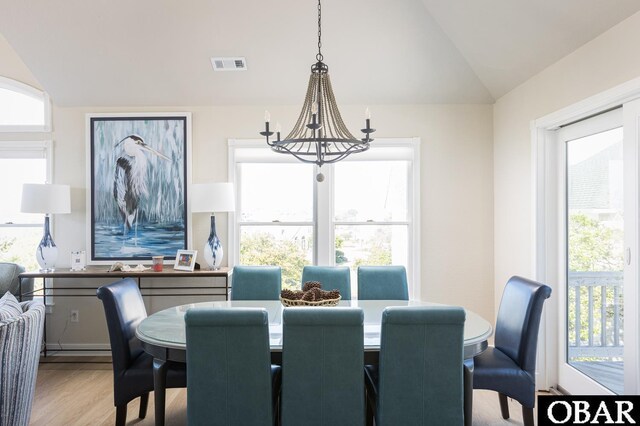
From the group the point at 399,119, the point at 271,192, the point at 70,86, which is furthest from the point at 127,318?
the point at 399,119

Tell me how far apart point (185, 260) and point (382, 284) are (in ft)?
6.26

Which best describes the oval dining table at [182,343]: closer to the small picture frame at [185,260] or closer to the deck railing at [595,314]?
the deck railing at [595,314]

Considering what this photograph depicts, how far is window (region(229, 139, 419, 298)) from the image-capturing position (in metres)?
4.61

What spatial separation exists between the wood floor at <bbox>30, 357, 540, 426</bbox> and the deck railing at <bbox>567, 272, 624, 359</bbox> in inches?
26.0

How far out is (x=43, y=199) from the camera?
4.14 m

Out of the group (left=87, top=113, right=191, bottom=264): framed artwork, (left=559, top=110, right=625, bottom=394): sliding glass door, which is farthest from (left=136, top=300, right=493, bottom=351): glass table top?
(left=87, top=113, right=191, bottom=264): framed artwork

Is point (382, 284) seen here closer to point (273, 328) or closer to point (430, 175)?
point (273, 328)

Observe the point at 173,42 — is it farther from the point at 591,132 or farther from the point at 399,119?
the point at 591,132

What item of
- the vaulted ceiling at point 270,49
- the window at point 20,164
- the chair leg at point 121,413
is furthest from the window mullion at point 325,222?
the window at point 20,164

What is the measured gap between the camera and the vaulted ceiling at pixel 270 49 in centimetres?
361

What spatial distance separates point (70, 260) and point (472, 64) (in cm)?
421

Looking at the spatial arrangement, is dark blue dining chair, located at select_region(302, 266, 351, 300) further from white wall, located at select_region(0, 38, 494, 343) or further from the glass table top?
white wall, located at select_region(0, 38, 494, 343)

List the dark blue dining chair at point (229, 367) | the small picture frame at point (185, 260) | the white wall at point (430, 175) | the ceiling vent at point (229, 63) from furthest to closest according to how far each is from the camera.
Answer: the white wall at point (430, 175)
the small picture frame at point (185, 260)
the ceiling vent at point (229, 63)
the dark blue dining chair at point (229, 367)

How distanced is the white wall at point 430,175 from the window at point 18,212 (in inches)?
11.6
